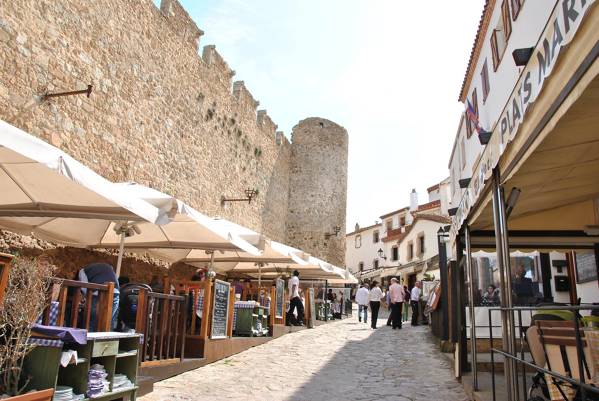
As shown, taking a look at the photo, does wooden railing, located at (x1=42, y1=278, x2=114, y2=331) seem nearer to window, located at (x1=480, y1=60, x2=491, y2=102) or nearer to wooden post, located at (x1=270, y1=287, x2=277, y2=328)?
wooden post, located at (x1=270, y1=287, x2=277, y2=328)

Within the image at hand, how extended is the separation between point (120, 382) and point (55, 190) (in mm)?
2167

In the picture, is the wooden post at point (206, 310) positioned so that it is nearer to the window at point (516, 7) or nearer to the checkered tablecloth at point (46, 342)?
the checkered tablecloth at point (46, 342)

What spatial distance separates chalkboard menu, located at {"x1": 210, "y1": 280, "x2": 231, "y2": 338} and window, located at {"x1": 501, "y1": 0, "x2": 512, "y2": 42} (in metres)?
8.27

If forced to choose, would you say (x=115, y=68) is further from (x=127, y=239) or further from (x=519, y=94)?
(x=519, y=94)

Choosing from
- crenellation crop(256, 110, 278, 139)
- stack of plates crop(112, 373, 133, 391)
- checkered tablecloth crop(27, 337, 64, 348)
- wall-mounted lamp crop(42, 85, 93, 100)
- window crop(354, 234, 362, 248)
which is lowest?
stack of plates crop(112, 373, 133, 391)

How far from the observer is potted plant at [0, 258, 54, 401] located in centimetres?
323

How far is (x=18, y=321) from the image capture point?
3236mm

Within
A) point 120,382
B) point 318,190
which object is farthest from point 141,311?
point 318,190

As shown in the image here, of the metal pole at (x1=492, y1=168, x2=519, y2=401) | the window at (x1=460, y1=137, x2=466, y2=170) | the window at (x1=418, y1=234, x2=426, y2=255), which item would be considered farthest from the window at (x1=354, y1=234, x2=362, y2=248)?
the metal pole at (x1=492, y1=168, x2=519, y2=401)

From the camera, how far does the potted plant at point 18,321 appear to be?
3.23 meters

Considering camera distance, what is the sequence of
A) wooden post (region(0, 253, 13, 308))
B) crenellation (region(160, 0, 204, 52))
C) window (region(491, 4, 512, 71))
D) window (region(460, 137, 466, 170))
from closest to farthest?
wooden post (region(0, 253, 13, 308)), window (region(491, 4, 512, 71)), crenellation (region(160, 0, 204, 52)), window (region(460, 137, 466, 170))

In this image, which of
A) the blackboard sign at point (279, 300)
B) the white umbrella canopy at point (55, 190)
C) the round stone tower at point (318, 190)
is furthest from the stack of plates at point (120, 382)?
the round stone tower at point (318, 190)

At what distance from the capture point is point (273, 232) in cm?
2314

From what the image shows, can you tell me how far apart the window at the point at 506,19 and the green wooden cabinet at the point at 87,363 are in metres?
10.2
